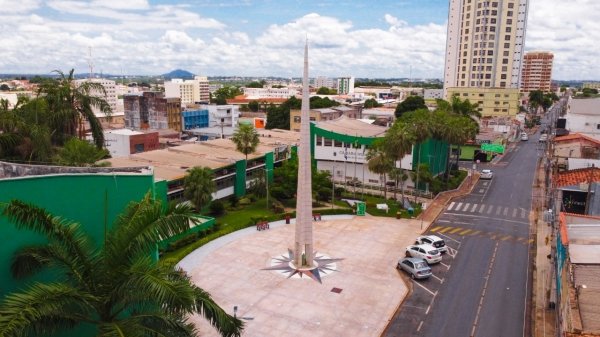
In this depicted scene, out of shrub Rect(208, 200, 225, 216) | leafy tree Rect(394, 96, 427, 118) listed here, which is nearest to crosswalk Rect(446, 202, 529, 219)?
shrub Rect(208, 200, 225, 216)

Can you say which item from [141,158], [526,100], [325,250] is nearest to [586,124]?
[325,250]

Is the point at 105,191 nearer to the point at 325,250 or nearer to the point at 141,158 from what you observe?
the point at 325,250

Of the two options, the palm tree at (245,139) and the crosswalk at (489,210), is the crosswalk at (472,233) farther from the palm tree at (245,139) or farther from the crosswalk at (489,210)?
the palm tree at (245,139)

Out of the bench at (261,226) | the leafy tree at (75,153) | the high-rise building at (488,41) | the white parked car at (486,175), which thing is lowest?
the bench at (261,226)

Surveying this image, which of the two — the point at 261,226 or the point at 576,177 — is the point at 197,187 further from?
the point at 576,177

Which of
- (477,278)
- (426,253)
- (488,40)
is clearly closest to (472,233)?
(426,253)

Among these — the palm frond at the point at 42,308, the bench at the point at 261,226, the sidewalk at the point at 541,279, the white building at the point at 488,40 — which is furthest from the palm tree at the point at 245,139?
the white building at the point at 488,40
